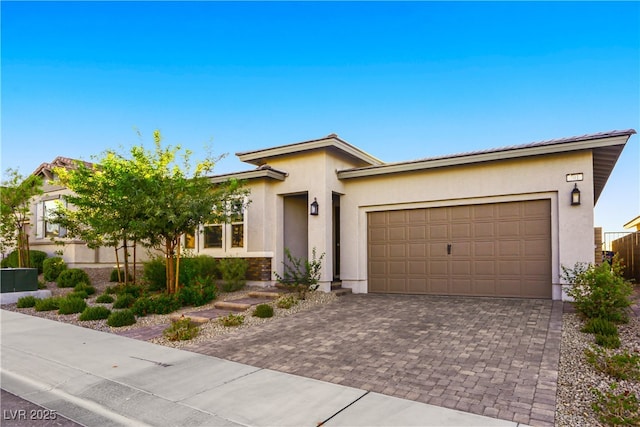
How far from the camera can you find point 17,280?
34.9 feet

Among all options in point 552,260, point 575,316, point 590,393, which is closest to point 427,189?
point 552,260

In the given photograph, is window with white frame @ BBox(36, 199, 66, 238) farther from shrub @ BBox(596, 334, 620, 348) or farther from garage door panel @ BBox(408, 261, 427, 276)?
shrub @ BBox(596, 334, 620, 348)

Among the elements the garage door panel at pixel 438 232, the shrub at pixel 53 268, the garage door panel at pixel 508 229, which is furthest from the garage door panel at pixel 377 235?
the shrub at pixel 53 268

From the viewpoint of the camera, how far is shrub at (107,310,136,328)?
297 inches

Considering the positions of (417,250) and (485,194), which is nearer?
(485,194)

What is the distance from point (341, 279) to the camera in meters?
11.5

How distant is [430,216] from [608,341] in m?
5.35

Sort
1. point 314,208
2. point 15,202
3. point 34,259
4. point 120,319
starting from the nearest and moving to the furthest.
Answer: point 120,319
point 314,208
point 15,202
point 34,259

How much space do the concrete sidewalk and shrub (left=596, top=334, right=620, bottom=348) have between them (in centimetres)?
309

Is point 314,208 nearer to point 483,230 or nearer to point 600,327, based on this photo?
point 483,230

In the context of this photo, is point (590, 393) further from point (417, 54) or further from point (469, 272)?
point (417, 54)

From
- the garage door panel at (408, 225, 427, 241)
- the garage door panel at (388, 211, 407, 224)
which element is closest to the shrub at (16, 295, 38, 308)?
the garage door panel at (388, 211, 407, 224)

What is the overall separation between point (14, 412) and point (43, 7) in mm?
10112

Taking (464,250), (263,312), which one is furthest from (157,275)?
(464,250)
